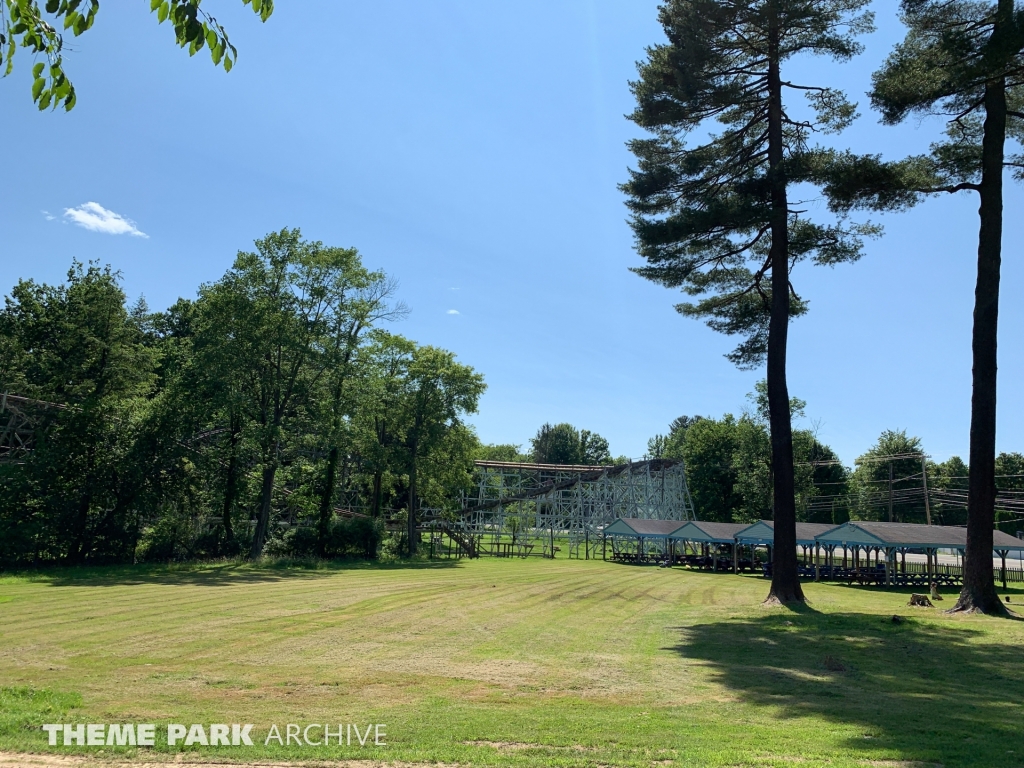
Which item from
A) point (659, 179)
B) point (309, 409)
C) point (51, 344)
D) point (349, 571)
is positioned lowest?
point (349, 571)

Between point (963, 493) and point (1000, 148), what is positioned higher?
point (1000, 148)

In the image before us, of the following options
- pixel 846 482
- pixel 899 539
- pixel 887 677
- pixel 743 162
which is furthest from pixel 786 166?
pixel 846 482

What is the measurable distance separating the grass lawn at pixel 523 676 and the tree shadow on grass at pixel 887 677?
45 millimetres

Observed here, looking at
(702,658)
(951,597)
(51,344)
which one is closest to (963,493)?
(951,597)

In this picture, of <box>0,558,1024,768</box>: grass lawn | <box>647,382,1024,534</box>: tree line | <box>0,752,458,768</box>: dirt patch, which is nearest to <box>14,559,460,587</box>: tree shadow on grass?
<box>0,558,1024,768</box>: grass lawn

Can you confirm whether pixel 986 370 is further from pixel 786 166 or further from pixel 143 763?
pixel 143 763

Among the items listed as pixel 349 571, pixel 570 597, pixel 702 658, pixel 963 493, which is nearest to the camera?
pixel 702 658

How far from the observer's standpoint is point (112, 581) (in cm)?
2119

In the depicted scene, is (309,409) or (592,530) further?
(592,530)

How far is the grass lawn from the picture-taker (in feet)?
20.2

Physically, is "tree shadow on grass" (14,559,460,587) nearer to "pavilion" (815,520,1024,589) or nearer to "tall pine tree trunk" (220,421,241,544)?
"tall pine tree trunk" (220,421,241,544)

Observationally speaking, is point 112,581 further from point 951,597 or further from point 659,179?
point 951,597

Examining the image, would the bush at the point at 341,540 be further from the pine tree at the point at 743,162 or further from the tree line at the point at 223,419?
the pine tree at the point at 743,162

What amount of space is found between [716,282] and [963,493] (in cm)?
5571
